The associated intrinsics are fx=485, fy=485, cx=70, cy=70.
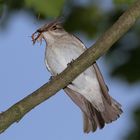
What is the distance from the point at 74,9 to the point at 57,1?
125 centimetres

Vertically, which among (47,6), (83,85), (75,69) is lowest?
(75,69)

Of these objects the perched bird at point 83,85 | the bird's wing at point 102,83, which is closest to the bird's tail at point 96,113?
the perched bird at point 83,85

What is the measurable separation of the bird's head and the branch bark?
2.32ft

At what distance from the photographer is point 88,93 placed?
167 inches

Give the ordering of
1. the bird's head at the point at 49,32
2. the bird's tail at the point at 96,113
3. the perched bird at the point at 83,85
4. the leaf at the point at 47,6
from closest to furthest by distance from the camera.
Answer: the leaf at the point at 47,6
the bird's head at the point at 49,32
the perched bird at the point at 83,85
the bird's tail at the point at 96,113

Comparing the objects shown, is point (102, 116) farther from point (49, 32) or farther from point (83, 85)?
point (49, 32)

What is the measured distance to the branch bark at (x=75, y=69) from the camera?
2363 millimetres

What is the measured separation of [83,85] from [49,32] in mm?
645


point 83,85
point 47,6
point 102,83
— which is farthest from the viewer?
point 83,85

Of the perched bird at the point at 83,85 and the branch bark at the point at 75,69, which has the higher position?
the perched bird at the point at 83,85

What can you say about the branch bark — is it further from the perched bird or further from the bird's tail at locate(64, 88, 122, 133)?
the bird's tail at locate(64, 88, 122, 133)

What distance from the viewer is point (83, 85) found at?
4.16 metres

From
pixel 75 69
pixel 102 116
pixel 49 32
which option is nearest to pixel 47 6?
pixel 75 69

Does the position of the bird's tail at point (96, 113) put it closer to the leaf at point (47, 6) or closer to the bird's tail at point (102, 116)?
the bird's tail at point (102, 116)
